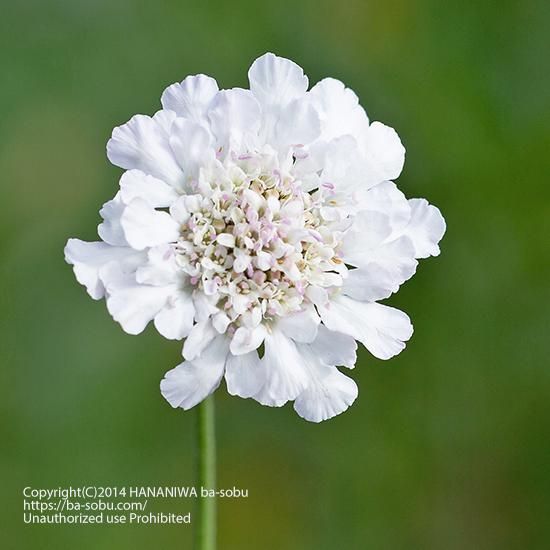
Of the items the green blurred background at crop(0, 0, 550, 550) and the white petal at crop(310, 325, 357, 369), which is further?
the green blurred background at crop(0, 0, 550, 550)

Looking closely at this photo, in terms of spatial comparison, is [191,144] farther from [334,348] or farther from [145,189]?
[334,348]

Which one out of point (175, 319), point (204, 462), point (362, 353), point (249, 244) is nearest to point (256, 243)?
point (249, 244)

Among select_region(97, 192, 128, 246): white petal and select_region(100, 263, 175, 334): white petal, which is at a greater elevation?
select_region(97, 192, 128, 246): white petal

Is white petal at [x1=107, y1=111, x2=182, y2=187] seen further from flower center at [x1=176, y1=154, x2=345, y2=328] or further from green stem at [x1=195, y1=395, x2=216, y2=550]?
green stem at [x1=195, y1=395, x2=216, y2=550]

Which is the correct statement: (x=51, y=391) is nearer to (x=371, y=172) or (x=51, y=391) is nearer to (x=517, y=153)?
(x=371, y=172)

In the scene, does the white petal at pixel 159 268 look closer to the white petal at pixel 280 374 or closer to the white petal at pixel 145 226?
the white petal at pixel 145 226

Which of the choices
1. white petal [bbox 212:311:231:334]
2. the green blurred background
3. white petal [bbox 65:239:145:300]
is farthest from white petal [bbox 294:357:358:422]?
the green blurred background
